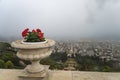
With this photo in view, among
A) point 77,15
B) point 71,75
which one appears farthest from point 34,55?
point 77,15

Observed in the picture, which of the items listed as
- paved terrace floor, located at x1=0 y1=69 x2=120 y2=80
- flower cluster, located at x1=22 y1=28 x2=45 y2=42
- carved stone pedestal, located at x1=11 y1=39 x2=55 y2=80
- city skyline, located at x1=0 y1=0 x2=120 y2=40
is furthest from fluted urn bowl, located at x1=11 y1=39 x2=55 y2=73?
city skyline, located at x1=0 y1=0 x2=120 y2=40

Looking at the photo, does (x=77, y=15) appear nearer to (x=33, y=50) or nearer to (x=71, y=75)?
(x=71, y=75)

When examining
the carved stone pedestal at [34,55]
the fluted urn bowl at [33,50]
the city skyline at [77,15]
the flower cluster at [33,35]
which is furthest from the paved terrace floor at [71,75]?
the city skyline at [77,15]

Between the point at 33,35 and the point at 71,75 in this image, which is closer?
the point at 33,35

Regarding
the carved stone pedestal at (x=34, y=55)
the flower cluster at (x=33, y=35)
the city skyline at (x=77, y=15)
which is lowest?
the carved stone pedestal at (x=34, y=55)

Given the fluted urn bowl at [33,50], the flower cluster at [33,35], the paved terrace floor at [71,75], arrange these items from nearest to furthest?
the fluted urn bowl at [33,50], the flower cluster at [33,35], the paved terrace floor at [71,75]

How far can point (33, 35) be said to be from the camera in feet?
11.6

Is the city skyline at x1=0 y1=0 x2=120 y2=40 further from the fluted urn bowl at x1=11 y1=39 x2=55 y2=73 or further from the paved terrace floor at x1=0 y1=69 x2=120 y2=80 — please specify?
the fluted urn bowl at x1=11 y1=39 x2=55 y2=73

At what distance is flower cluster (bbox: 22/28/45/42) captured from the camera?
11.5ft

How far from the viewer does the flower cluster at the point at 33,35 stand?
11.5ft

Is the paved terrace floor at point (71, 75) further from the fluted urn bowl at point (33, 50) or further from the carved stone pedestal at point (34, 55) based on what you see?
the fluted urn bowl at point (33, 50)

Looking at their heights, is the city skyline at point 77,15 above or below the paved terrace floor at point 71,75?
above

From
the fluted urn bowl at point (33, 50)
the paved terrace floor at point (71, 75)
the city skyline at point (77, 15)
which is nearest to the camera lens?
the fluted urn bowl at point (33, 50)

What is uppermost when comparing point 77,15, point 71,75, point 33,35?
point 77,15
